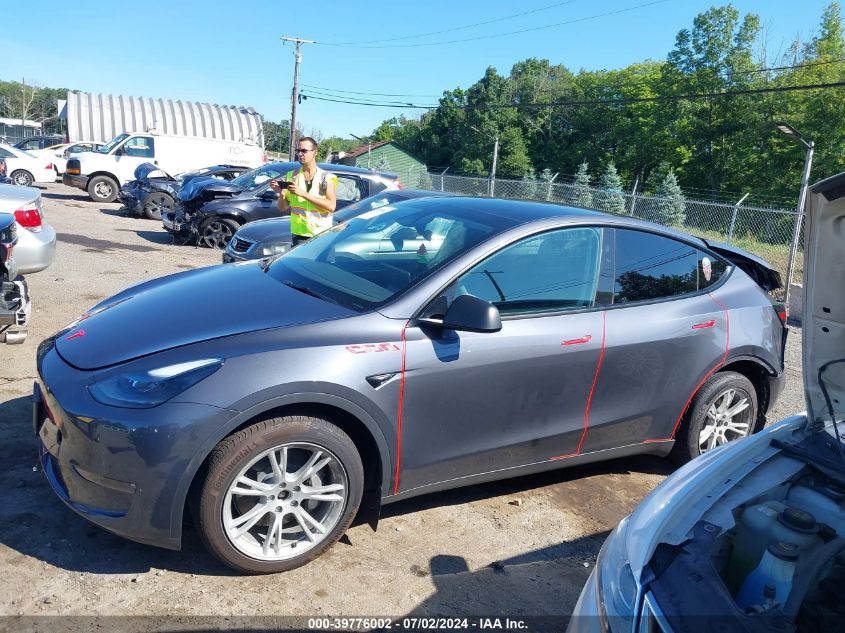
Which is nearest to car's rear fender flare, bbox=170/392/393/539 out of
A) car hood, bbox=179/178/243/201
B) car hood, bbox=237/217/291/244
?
car hood, bbox=237/217/291/244

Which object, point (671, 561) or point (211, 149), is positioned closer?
point (671, 561)

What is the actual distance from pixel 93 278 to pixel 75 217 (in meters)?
7.55

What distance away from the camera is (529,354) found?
11.3ft

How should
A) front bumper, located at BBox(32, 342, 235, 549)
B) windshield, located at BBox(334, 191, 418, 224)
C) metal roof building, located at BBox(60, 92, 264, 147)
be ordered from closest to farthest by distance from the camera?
front bumper, located at BBox(32, 342, 235, 549), windshield, located at BBox(334, 191, 418, 224), metal roof building, located at BBox(60, 92, 264, 147)

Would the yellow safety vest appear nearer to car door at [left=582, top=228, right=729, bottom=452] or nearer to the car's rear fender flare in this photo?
car door at [left=582, top=228, right=729, bottom=452]

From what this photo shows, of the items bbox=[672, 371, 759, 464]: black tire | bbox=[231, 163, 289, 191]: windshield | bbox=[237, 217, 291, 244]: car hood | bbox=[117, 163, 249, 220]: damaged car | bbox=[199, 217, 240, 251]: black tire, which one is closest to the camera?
bbox=[672, 371, 759, 464]: black tire

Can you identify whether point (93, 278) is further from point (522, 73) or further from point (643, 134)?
point (522, 73)

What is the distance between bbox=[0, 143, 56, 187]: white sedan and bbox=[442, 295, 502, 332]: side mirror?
2041cm

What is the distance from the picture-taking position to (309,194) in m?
6.44

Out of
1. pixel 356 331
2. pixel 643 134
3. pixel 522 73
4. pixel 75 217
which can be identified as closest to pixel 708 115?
pixel 643 134

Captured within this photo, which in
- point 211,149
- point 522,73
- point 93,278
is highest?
point 522,73

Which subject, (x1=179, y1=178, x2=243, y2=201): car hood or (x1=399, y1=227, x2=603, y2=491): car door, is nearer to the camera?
(x1=399, y1=227, x2=603, y2=491): car door

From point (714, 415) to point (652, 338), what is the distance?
0.88 m

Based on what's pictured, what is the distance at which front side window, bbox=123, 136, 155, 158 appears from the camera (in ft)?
64.6
